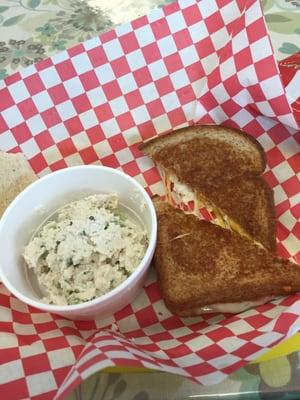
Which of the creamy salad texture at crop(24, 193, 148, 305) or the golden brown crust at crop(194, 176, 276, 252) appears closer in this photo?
the creamy salad texture at crop(24, 193, 148, 305)

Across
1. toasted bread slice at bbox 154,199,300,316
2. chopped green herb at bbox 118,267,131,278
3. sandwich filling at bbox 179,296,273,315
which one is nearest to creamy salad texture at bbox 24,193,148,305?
chopped green herb at bbox 118,267,131,278

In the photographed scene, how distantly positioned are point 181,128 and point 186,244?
40cm

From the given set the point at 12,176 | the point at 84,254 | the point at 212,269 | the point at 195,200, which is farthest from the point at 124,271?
the point at 12,176

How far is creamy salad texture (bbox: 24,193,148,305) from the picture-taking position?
Result: 1.21 meters

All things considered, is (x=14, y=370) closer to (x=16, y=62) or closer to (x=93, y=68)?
(x=93, y=68)

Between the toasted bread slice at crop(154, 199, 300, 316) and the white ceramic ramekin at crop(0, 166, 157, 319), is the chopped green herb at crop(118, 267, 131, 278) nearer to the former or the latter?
the white ceramic ramekin at crop(0, 166, 157, 319)

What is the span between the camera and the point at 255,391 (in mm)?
1149

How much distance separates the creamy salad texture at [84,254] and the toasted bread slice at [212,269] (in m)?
0.10

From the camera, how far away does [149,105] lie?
1.59m

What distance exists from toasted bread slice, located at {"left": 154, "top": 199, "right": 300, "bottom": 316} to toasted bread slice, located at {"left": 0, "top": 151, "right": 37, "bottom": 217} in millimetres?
467

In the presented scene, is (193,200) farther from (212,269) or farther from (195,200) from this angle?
(212,269)

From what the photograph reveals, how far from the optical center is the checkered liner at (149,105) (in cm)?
134

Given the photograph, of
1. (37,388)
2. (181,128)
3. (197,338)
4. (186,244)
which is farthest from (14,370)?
(181,128)

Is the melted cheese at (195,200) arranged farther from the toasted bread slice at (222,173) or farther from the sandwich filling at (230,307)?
the sandwich filling at (230,307)
